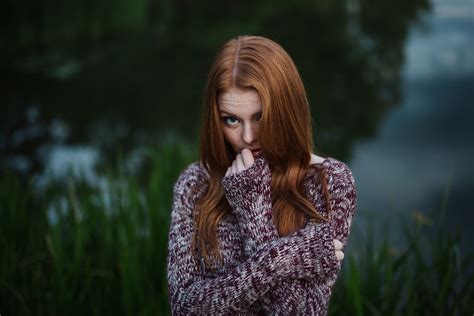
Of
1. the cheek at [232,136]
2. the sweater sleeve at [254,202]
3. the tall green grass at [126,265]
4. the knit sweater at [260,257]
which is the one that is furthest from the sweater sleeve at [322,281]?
the tall green grass at [126,265]

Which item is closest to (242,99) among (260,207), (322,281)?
(260,207)

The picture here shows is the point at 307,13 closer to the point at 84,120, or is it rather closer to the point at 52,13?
the point at 52,13

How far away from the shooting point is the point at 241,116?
136 cm

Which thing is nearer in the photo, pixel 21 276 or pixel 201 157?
pixel 201 157

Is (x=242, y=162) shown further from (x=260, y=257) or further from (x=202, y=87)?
(x=202, y=87)

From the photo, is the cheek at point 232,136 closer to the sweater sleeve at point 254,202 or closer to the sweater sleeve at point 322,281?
the sweater sleeve at point 254,202

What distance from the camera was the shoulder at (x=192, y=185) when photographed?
1.54 metres

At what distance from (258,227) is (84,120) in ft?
19.7

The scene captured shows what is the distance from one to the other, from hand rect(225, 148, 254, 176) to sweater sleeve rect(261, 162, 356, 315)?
0.54ft

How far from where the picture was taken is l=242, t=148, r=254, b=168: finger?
1.40m

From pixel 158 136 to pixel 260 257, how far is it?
502cm

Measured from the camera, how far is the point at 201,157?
4.91 feet

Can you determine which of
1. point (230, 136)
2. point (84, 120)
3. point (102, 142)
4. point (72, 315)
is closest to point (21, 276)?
point (72, 315)

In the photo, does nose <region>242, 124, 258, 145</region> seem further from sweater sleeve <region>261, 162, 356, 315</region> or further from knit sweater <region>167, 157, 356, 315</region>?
sweater sleeve <region>261, 162, 356, 315</region>
